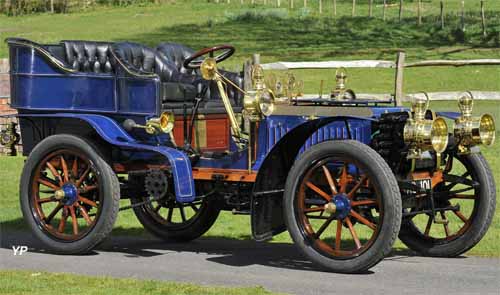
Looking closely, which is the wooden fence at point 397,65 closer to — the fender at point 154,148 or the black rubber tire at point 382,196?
the fender at point 154,148

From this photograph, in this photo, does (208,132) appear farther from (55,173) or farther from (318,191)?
(318,191)

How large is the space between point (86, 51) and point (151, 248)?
6.54 ft

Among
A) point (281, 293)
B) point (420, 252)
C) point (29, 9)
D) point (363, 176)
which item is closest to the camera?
point (281, 293)

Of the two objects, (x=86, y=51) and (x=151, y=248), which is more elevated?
(x=86, y=51)

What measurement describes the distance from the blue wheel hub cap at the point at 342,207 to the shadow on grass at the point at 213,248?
0.51 metres

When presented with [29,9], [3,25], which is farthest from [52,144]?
[29,9]

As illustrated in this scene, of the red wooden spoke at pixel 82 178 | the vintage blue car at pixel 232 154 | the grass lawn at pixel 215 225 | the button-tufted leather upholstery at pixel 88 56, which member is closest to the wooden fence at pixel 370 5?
the grass lawn at pixel 215 225

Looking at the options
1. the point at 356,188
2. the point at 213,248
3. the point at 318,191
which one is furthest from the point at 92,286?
the point at 213,248

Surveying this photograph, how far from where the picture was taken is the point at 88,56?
10703mm

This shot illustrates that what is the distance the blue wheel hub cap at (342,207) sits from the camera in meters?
8.41

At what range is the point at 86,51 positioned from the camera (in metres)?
10.7

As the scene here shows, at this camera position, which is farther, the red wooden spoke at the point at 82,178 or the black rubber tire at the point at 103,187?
the red wooden spoke at the point at 82,178

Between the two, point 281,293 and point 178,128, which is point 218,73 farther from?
point 281,293

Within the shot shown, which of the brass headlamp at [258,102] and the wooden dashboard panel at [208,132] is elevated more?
the brass headlamp at [258,102]
